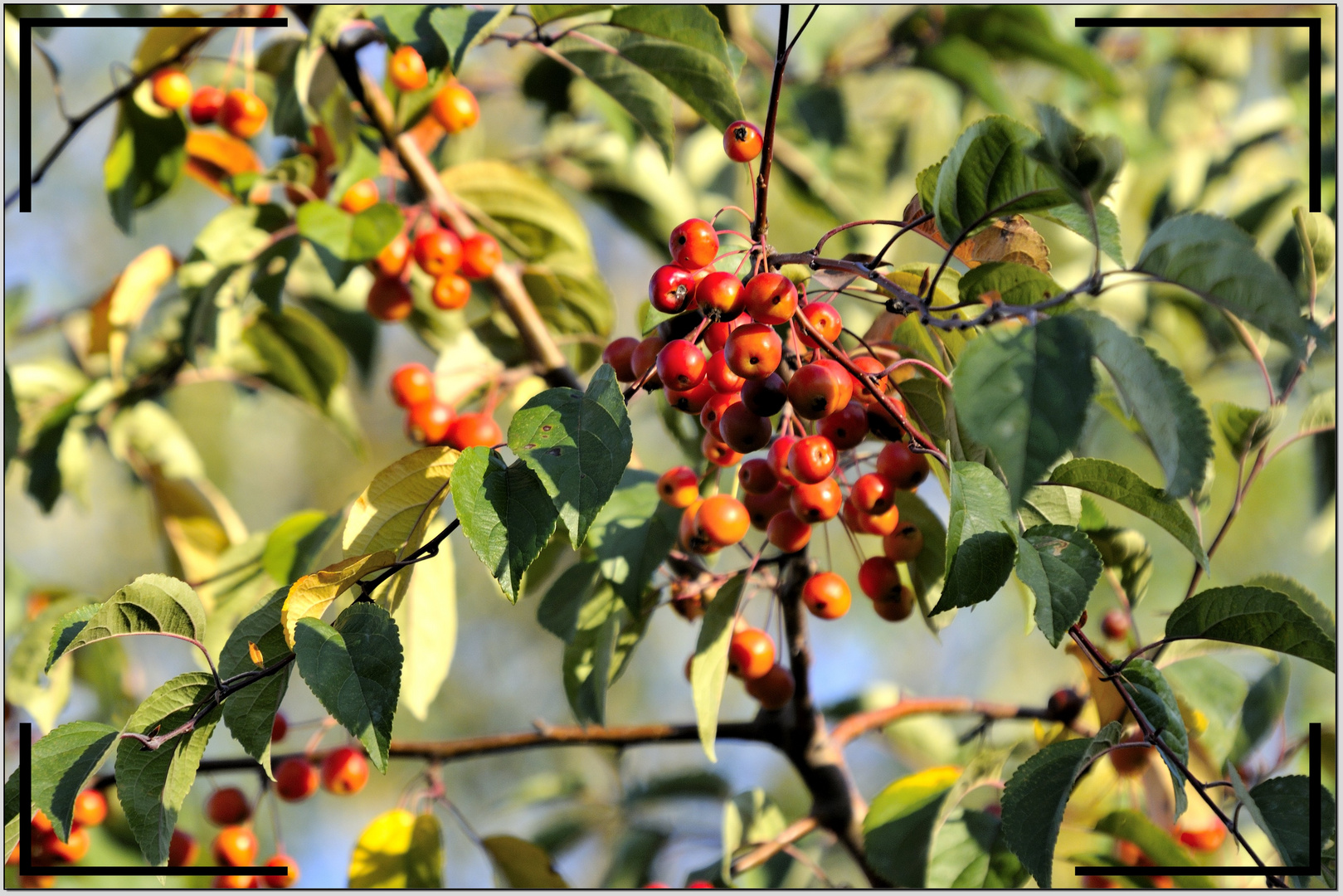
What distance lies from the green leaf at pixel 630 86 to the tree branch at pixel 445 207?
1.30ft

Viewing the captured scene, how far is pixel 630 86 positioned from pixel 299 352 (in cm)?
102

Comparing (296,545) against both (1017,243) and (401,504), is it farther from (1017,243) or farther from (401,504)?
(1017,243)

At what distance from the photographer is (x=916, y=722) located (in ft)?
7.55

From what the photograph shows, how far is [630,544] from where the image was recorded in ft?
4.23

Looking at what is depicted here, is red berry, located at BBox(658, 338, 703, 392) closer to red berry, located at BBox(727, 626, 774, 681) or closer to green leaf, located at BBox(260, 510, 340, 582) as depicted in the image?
red berry, located at BBox(727, 626, 774, 681)

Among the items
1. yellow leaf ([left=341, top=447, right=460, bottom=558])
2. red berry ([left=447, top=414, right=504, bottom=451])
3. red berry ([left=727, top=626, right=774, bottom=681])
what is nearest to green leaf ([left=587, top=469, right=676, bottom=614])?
red berry ([left=727, top=626, right=774, bottom=681])

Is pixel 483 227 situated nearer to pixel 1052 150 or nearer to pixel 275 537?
pixel 275 537

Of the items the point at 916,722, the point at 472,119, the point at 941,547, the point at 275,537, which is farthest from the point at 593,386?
the point at 916,722

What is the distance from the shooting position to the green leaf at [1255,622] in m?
0.94

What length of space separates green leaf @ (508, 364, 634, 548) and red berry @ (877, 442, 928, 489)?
375 mm

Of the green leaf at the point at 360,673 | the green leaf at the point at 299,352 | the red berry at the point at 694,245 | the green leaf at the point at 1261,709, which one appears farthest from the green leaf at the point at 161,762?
the green leaf at the point at 1261,709

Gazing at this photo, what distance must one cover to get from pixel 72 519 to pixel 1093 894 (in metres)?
5.51

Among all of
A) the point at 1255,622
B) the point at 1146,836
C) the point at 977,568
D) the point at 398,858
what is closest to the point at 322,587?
the point at 977,568

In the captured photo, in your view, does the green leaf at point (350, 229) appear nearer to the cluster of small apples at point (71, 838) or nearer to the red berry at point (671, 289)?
the red berry at point (671, 289)
